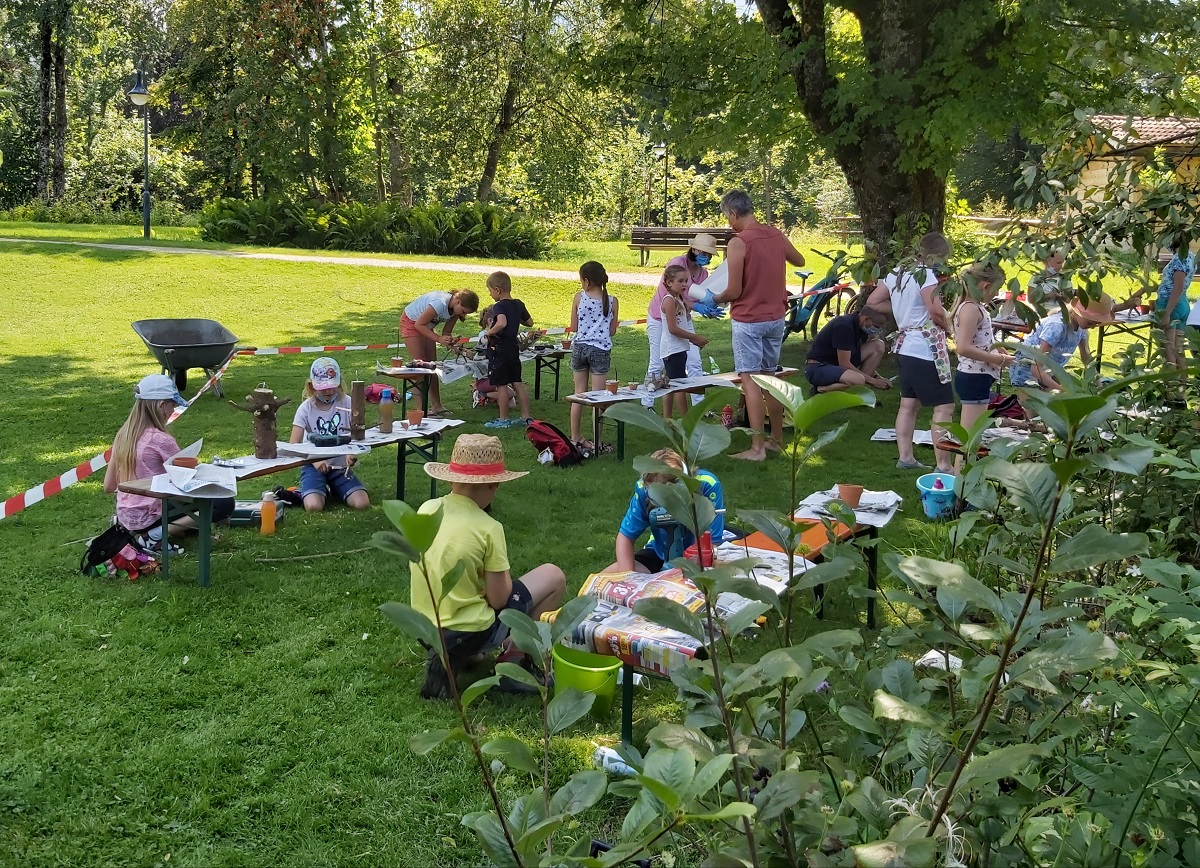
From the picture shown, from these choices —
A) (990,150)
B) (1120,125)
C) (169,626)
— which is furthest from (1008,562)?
(990,150)

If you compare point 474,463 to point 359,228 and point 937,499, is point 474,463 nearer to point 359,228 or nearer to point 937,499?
point 937,499

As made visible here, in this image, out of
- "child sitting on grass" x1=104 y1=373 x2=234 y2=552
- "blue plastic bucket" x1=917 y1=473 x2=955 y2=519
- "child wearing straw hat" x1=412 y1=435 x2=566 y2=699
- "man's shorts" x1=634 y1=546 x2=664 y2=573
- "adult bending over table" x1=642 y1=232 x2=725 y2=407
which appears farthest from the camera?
"adult bending over table" x1=642 y1=232 x2=725 y2=407

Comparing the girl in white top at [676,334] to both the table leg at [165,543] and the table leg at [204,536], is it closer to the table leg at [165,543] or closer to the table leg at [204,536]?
the table leg at [204,536]

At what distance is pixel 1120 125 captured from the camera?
289 cm

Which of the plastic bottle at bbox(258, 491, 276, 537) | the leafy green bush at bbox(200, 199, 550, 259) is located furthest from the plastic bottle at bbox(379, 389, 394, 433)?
the leafy green bush at bbox(200, 199, 550, 259)

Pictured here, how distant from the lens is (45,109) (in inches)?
1107

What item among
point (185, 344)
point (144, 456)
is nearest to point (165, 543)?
point (144, 456)

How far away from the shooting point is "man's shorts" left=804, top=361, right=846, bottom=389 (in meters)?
9.37

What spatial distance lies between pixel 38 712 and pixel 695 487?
13.8 ft

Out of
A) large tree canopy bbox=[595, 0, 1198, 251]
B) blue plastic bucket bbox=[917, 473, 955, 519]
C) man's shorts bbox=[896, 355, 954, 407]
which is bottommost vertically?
blue plastic bucket bbox=[917, 473, 955, 519]

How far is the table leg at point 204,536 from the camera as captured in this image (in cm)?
585

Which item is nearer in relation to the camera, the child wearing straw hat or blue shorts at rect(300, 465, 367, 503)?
the child wearing straw hat

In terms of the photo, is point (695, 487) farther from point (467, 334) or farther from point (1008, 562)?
point (467, 334)

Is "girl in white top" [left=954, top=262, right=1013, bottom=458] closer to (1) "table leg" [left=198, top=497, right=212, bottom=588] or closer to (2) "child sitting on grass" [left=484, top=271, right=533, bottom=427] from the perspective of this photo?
(2) "child sitting on grass" [left=484, top=271, right=533, bottom=427]
